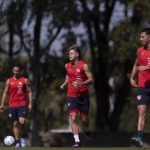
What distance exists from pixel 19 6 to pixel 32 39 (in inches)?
134

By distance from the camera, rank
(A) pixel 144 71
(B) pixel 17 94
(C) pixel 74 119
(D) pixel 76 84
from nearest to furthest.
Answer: (A) pixel 144 71 → (D) pixel 76 84 → (C) pixel 74 119 → (B) pixel 17 94

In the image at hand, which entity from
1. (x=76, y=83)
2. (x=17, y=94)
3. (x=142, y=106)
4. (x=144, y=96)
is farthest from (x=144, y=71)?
(x=17, y=94)

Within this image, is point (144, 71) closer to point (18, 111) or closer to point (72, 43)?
point (18, 111)

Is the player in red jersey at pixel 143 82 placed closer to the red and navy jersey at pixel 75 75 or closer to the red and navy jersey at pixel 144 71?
the red and navy jersey at pixel 144 71

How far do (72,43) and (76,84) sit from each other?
70.5 ft

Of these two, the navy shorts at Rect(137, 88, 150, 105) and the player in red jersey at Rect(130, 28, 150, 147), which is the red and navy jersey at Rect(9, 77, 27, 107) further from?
the navy shorts at Rect(137, 88, 150, 105)

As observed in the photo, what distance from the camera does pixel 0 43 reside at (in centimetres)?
3719

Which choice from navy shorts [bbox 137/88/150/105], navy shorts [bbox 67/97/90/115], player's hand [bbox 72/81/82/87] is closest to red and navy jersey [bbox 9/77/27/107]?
navy shorts [bbox 67/97/90/115]

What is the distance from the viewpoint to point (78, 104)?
54.8 ft

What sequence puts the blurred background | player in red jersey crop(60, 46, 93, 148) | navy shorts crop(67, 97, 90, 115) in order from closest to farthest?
player in red jersey crop(60, 46, 93, 148), navy shorts crop(67, 97, 90, 115), the blurred background

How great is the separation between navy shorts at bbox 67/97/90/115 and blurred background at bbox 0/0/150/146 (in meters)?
12.1

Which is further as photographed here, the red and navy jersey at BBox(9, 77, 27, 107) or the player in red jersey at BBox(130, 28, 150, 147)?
the red and navy jersey at BBox(9, 77, 27, 107)

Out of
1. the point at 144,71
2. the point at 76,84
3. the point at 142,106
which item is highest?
the point at 144,71

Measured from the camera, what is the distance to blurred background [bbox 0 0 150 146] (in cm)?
3294
